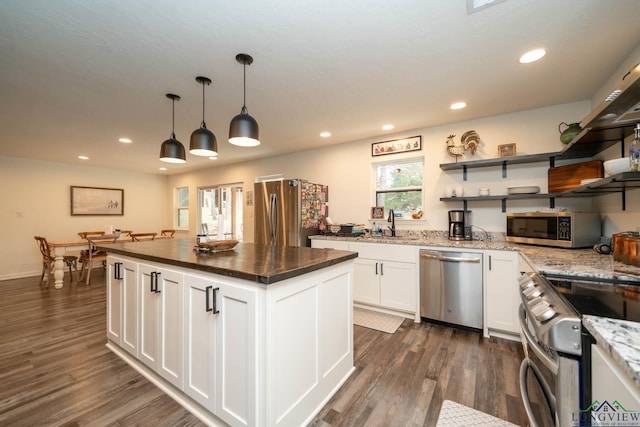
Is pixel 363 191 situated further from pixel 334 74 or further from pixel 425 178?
pixel 334 74

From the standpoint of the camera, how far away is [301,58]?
1.99 m

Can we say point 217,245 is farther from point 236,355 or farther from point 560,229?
point 560,229

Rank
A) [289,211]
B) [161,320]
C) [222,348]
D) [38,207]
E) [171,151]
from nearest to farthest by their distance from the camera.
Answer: [222,348] → [161,320] → [171,151] → [289,211] → [38,207]

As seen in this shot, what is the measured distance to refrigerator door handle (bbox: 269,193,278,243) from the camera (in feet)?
13.7

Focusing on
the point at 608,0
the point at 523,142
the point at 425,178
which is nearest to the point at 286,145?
the point at 425,178

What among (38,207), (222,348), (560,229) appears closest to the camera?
(222,348)

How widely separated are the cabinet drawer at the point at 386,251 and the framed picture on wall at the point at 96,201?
625cm

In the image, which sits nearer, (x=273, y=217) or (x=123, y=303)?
(x=123, y=303)

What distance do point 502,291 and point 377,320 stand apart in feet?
4.33

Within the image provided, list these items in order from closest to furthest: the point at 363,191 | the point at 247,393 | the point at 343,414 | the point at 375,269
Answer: the point at 247,393 → the point at 343,414 → the point at 375,269 → the point at 363,191

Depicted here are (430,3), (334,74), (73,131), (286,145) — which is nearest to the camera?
(430,3)

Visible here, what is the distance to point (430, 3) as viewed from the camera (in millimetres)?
1484

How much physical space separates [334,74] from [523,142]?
94.5 inches

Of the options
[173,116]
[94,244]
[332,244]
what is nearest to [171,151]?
[173,116]
